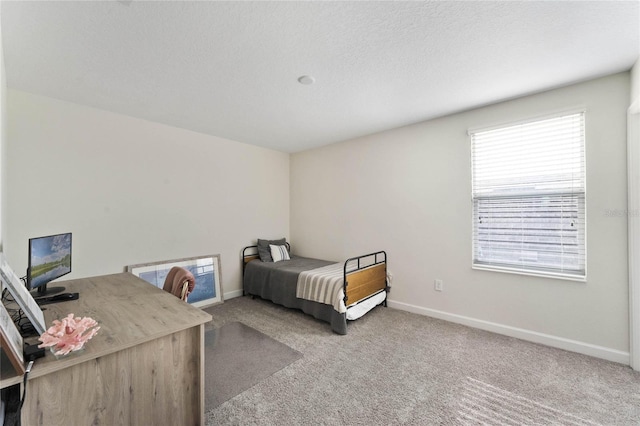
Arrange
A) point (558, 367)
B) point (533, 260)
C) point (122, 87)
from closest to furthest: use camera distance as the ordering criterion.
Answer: point (558, 367)
point (122, 87)
point (533, 260)

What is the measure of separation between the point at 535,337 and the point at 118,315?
3.52 m

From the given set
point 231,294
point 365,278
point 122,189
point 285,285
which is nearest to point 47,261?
point 122,189

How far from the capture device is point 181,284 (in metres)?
1.95

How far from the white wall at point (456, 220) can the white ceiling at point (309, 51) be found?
394mm

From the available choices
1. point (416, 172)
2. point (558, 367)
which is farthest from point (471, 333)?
point (416, 172)

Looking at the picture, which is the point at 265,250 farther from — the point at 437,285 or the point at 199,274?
the point at 437,285

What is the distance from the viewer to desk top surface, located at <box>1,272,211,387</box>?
108 cm

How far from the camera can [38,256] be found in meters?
1.71

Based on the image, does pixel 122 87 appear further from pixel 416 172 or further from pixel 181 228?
pixel 416 172

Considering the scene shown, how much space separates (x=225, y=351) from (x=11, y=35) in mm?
2799

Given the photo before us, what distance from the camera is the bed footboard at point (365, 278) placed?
297 cm

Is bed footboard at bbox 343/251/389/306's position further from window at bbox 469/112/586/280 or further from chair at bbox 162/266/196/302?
chair at bbox 162/266/196/302

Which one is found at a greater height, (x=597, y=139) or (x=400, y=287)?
(x=597, y=139)

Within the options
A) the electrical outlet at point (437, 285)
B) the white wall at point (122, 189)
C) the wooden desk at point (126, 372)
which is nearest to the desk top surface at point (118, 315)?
the wooden desk at point (126, 372)
